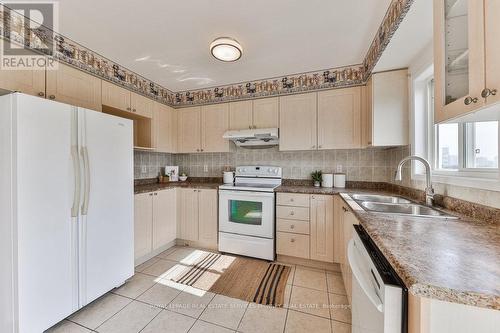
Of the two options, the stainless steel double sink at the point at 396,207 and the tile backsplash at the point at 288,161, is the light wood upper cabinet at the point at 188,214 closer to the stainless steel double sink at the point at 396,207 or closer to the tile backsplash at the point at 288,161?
the tile backsplash at the point at 288,161

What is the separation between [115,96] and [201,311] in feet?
8.04

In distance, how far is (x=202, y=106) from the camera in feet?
10.6

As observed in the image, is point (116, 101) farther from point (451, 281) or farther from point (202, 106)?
point (451, 281)

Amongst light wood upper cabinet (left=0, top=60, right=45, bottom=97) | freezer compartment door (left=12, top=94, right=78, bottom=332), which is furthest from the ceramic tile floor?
light wood upper cabinet (left=0, top=60, right=45, bottom=97)

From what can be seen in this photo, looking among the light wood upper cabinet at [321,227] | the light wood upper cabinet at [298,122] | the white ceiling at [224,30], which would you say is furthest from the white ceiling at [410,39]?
the light wood upper cabinet at [321,227]

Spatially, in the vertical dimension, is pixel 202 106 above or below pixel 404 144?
above

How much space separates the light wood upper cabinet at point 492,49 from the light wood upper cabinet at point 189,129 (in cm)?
303

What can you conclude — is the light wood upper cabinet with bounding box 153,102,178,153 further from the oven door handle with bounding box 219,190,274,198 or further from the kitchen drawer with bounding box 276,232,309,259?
the kitchen drawer with bounding box 276,232,309,259

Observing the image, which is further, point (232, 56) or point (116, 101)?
point (116, 101)

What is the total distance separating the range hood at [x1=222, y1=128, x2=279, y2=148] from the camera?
9.00 ft

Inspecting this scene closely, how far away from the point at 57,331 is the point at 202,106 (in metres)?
2.86

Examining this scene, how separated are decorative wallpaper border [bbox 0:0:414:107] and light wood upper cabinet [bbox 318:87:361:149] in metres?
0.12

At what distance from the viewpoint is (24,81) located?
1.63 meters

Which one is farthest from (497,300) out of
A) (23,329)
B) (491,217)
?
(23,329)
